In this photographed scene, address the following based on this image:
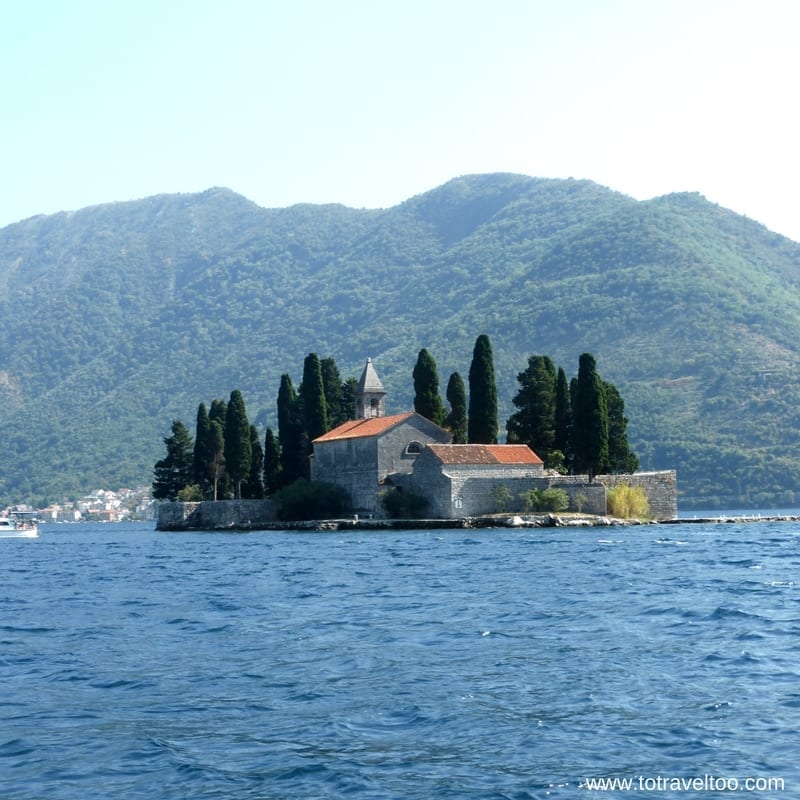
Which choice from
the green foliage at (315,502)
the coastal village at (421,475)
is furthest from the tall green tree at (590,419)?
the green foliage at (315,502)

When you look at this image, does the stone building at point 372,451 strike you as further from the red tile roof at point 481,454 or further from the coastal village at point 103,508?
the coastal village at point 103,508

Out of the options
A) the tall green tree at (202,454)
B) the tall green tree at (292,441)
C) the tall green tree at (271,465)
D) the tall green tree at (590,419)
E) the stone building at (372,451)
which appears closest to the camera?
the tall green tree at (590,419)

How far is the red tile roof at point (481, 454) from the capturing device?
6203 centimetres

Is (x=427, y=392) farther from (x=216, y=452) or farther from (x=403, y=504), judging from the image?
(x=216, y=452)

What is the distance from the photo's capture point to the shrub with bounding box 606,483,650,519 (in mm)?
62719

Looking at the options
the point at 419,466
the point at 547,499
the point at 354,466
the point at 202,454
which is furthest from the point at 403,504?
the point at 202,454

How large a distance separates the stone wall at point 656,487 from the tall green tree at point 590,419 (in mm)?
1082

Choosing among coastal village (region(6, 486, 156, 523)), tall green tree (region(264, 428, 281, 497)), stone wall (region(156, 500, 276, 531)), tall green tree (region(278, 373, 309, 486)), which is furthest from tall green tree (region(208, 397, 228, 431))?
coastal village (region(6, 486, 156, 523))

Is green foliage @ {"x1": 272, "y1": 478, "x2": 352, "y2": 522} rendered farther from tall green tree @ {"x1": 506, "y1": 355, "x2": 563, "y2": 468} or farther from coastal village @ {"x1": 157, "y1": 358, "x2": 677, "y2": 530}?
tall green tree @ {"x1": 506, "y1": 355, "x2": 563, "y2": 468}

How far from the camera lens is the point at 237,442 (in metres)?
73.3

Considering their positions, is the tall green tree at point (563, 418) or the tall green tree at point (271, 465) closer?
the tall green tree at point (563, 418)

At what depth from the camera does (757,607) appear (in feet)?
79.4

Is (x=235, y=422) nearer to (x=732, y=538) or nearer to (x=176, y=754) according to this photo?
(x=732, y=538)

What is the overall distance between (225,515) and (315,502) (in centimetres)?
700
